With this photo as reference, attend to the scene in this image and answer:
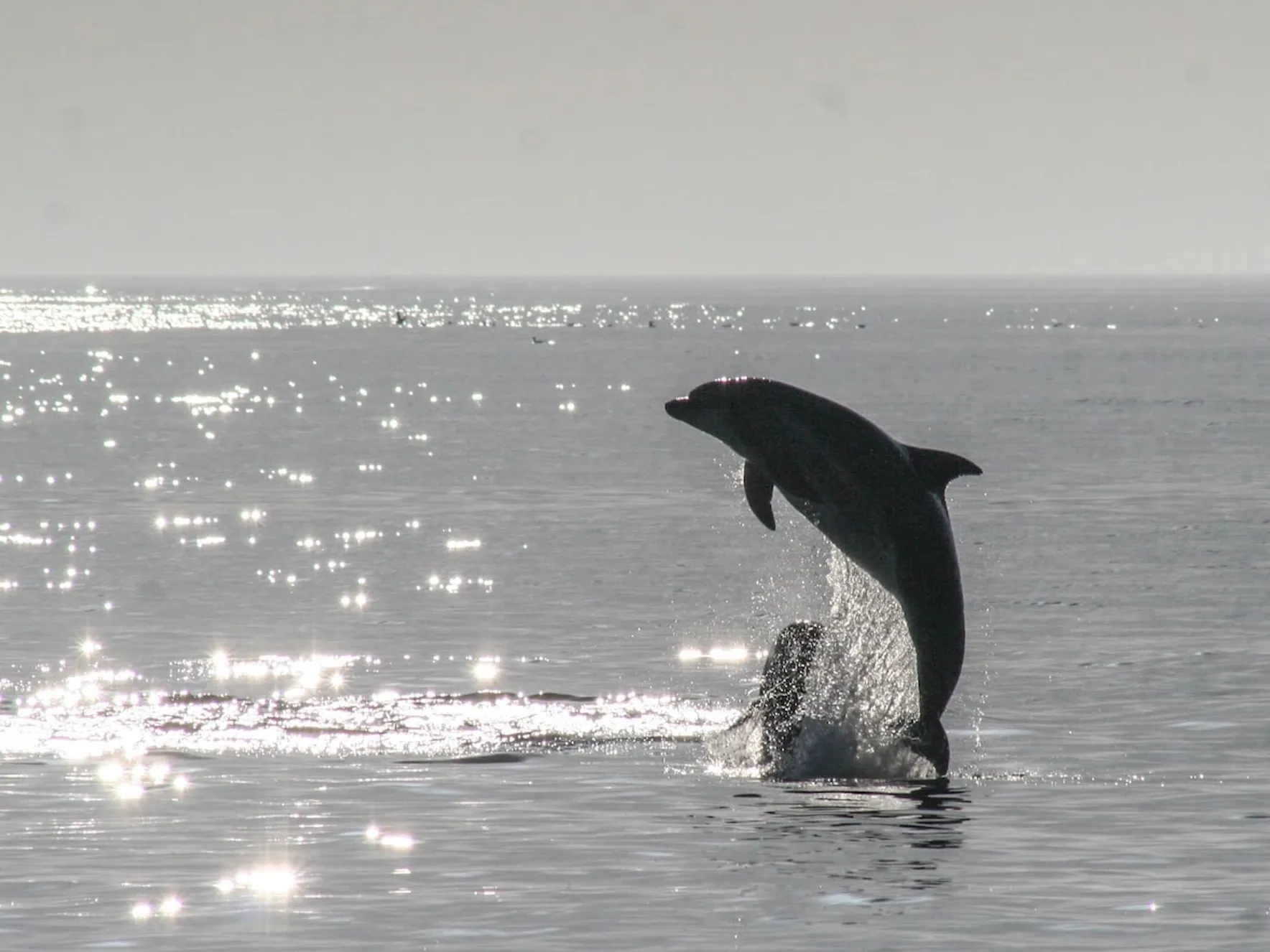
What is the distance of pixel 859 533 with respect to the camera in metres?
20.9

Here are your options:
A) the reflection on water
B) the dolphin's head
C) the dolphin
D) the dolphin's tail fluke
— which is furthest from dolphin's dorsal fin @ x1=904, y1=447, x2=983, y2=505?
the reflection on water

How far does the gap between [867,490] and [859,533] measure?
48 centimetres

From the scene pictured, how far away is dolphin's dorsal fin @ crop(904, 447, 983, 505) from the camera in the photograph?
66.1 ft

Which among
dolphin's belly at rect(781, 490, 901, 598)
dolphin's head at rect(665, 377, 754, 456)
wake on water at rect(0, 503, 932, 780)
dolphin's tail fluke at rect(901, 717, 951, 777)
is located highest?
dolphin's head at rect(665, 377, 754, 456)

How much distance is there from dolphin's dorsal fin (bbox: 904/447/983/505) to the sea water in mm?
2900

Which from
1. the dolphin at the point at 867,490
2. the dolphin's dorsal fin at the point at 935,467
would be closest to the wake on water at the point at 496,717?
the dolphin at the point at 867,490

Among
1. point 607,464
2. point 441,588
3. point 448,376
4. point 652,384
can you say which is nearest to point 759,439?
point 441,588

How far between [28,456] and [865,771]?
184 ft

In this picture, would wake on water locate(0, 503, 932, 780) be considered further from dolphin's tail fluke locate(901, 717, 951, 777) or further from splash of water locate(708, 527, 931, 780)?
dolphin's tail fluke locate(901, 717, 951, 777)

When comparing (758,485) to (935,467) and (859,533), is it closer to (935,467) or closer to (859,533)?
(859,533)

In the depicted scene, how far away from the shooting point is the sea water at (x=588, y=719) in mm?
17406

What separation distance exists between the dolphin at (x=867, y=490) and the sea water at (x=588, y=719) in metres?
1.47

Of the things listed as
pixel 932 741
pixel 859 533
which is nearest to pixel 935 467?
pixel 859 533

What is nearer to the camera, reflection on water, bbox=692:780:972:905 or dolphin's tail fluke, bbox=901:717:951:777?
reflection on water, bbox=692:780:972:905
